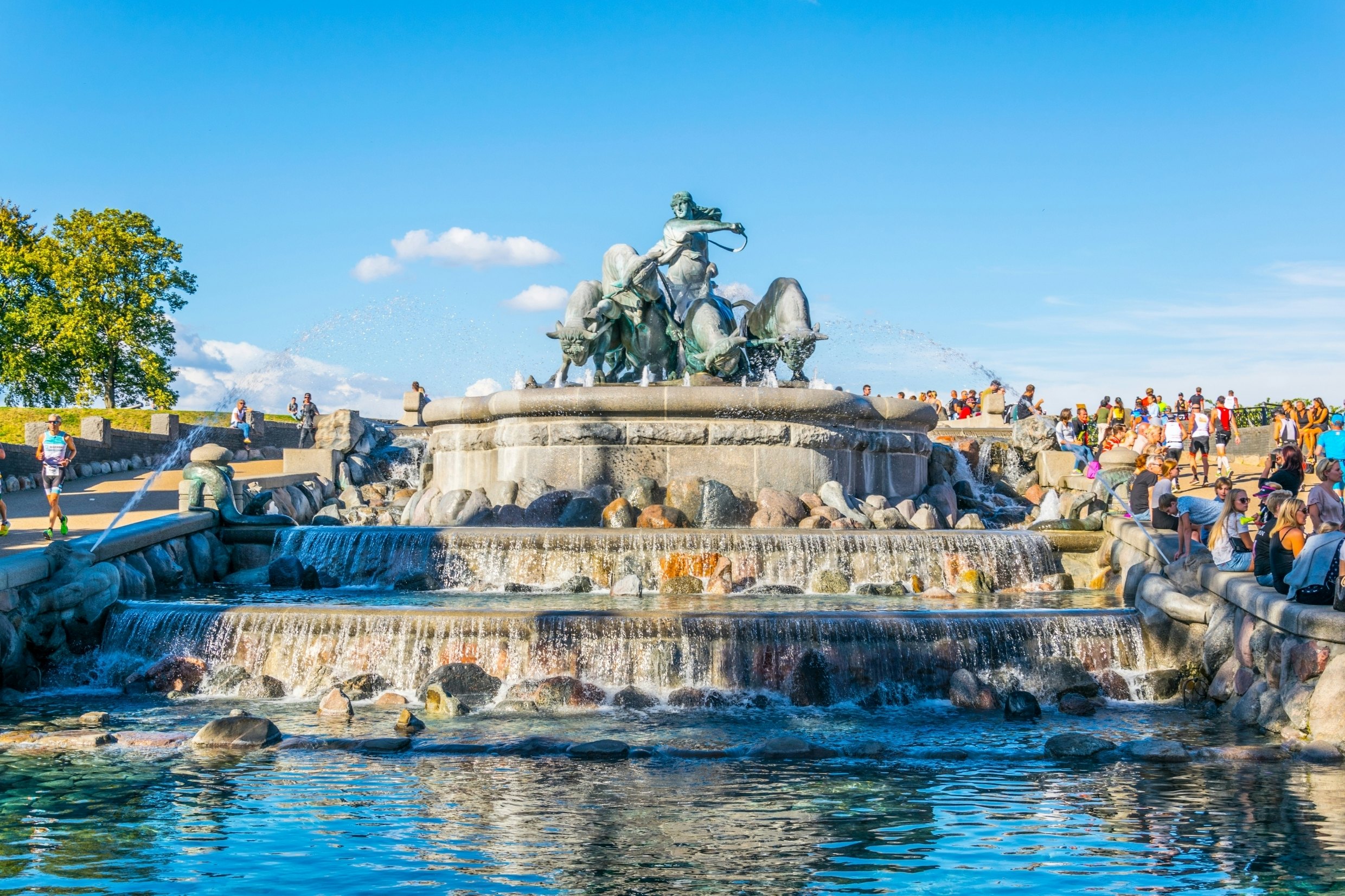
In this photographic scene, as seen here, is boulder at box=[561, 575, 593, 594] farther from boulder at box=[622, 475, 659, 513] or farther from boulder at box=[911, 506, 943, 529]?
boulder at box=[911, 506, 943, 529]

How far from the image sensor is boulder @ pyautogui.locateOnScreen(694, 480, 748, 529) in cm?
1725

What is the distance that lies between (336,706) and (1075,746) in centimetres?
534

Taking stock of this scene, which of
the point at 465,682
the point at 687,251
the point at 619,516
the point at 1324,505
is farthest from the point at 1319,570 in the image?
the point at 687,251

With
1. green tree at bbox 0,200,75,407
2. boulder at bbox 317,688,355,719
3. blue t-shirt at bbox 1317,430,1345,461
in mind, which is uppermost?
green tree at bbox 0,200,75,407

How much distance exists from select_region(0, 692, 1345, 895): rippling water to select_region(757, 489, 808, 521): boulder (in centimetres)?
791

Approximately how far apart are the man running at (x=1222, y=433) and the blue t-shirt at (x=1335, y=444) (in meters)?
5.77

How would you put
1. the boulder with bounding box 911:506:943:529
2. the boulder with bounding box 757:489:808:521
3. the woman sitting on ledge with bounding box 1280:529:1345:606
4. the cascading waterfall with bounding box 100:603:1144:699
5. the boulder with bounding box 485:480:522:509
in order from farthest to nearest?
the boulder with bounding box 485:480:522:509 → the boulder with bounding box 911:506:943:529 → the boulder with bounding box 757:489:808:521 → the cascading waterfall with bounding box 100:603:1144:699 → the woman sitting on ledge with bounding box 1280:529:1345:606

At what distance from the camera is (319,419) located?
26719 millimetres

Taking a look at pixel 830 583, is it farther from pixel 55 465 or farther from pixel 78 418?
pixel 78 418

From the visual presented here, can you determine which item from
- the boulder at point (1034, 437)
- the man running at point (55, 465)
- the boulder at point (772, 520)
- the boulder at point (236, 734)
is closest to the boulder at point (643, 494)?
the boulder at point (772, 520)

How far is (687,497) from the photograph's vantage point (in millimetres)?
17562

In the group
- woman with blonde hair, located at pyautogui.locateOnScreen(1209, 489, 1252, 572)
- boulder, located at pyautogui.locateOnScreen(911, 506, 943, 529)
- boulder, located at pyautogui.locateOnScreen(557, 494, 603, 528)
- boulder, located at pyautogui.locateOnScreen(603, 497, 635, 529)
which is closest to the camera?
woman with blonde hair, located at pyautogui.locateOnScreen(1209, 489, 1252, 572)

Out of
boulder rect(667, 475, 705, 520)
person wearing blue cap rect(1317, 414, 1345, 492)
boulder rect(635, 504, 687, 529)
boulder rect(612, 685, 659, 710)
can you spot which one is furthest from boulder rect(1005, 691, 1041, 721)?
person wearing blue cap rect(1317, 414, 1345, 492)

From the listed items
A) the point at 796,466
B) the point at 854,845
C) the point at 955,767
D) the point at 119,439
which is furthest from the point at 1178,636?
the point at 119,439
